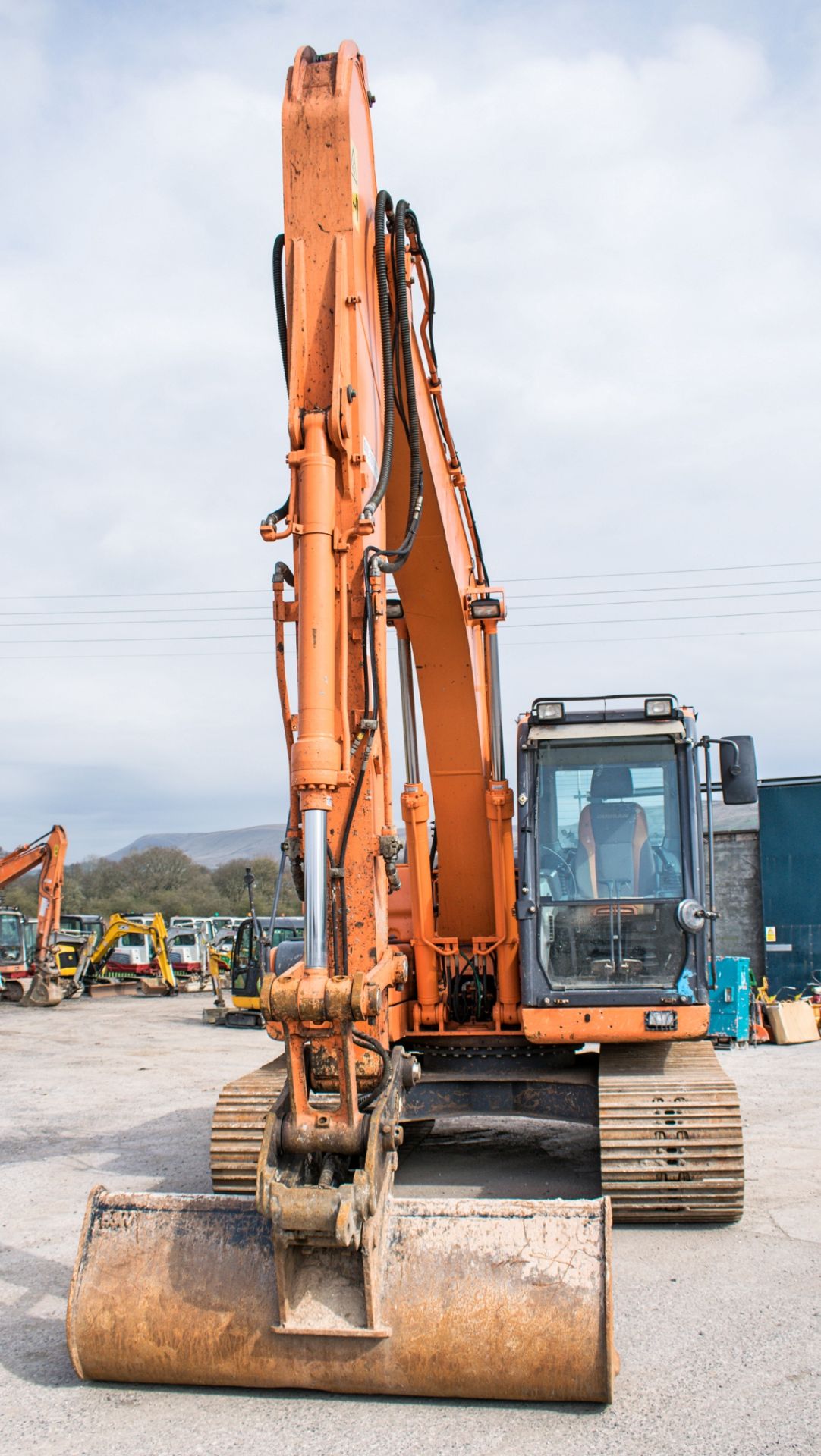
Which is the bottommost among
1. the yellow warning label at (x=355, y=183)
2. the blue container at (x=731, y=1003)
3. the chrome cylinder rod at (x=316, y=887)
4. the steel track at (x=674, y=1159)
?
the blue container at (x=731, y=1003)

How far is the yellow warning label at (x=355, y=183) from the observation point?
525 cm

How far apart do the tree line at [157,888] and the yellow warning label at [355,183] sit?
5045 cm

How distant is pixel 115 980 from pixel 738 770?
87.5 ft

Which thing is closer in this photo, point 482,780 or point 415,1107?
point 415,1107

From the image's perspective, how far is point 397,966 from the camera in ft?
17.6

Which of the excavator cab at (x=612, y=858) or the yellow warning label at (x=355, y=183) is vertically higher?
the yellow warning label at (x=355, y=183)

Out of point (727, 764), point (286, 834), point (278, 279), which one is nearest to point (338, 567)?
point (286, 834)

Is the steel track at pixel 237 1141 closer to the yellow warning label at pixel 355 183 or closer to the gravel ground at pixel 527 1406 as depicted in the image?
the gravel ground at pixel 527 1406

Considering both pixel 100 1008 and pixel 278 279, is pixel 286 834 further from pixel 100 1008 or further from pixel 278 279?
pixel 100 1008

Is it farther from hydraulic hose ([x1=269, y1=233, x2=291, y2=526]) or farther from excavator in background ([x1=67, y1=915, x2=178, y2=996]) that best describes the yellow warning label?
excavator in background ([x1=67, y1=915, x2=178, y2=996])

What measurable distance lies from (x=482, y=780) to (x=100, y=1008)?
1920 cm

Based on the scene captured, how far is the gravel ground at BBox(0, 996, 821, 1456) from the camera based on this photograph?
3773 millimetres

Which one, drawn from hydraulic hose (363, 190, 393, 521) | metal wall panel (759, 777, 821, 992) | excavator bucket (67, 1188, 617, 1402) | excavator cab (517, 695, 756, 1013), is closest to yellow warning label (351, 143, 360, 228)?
hydraulic hose (363, 190, 393, 521)

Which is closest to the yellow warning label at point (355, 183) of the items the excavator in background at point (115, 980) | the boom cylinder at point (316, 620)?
the boom cylinder at point (316, 620)
